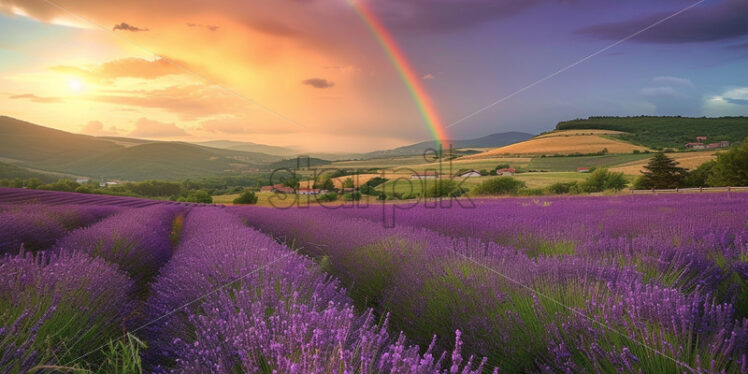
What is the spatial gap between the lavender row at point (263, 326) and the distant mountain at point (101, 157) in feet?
119

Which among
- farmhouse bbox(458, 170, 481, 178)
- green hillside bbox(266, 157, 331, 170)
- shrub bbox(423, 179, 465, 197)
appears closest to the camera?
green hillside bbox(266, 157, 331, 170)

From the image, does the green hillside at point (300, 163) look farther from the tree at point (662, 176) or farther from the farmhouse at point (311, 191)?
the tree at point (662, 176)

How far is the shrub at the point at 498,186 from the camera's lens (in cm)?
2564

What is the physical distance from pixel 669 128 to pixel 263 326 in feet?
283

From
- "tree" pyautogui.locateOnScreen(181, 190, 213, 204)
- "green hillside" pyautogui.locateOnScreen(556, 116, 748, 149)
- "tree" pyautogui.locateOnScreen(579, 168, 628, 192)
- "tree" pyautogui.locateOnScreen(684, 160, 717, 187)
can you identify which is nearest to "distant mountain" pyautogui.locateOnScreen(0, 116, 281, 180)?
"tree" pyautogui.locateOnScreen(181, 190, 213, 204)

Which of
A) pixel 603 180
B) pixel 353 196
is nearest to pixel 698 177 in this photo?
pixel 603 180

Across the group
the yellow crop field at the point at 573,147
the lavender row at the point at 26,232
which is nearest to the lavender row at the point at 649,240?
the lavender row at the point at 26,232

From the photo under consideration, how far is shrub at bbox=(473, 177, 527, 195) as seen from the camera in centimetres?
2564

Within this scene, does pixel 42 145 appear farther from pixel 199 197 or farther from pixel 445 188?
pixel 445 188

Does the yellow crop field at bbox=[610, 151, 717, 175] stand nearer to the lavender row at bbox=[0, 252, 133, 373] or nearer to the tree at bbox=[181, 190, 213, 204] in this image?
the tree at bbox=[181, 190, 213, 204]

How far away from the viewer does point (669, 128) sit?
6850cm

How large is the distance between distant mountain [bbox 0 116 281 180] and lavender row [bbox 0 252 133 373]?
36.3m

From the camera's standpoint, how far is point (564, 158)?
1833 inches

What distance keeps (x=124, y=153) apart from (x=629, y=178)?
52.7m
